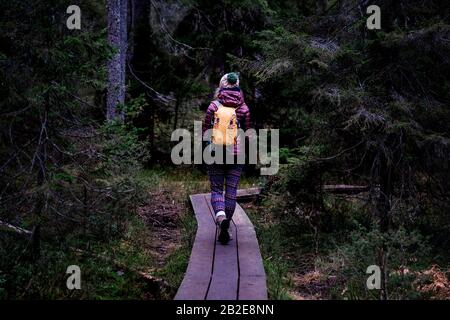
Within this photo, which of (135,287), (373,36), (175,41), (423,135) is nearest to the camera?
(135,287)

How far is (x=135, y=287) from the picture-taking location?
7648 millimetres

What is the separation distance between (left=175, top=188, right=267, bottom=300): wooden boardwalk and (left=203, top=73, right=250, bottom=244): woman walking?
1.34 ft

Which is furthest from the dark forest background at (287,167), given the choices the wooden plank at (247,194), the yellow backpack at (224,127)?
the wooden plank at (247,194)

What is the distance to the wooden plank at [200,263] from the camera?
236 inches

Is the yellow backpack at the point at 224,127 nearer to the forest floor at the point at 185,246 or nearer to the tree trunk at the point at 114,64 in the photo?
the forest floor at the point at 185,246

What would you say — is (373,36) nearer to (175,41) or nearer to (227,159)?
(227,159)

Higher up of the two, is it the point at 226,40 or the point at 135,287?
the point at 226,40

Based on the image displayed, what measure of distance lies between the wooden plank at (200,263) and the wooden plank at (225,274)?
0.08m

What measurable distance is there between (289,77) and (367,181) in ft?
8.08

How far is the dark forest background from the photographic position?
7324 millimetres

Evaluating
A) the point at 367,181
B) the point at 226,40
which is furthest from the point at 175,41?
the point at 367,181

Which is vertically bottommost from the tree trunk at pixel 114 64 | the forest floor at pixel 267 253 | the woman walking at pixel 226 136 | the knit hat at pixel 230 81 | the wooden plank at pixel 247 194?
the forest floor at pixel 267 253
